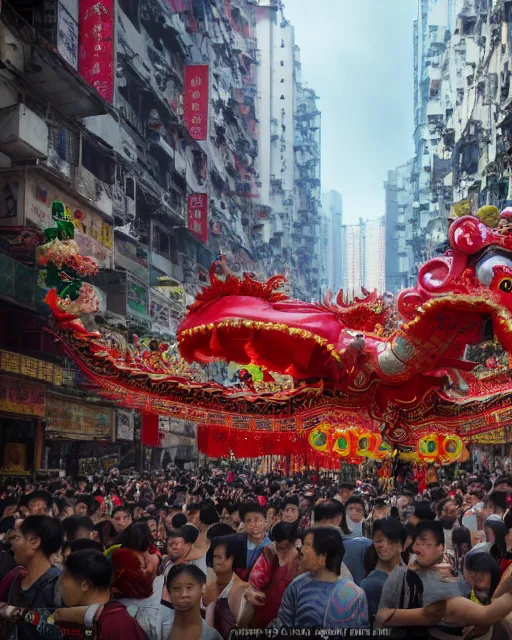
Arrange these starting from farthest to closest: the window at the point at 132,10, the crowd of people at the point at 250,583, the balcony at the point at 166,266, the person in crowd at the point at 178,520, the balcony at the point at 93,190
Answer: the balcony at the point at 166,266, the window at the point at 132,10, the balcony at the point at 93,190, the person in crowd at the point at 178,520, the crowd of people at the point at 250,583

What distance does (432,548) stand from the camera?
4.95m

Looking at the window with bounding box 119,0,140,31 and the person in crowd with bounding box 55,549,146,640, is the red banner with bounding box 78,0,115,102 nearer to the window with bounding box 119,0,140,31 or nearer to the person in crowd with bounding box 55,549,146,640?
the window with bounding box 119,0,140,31

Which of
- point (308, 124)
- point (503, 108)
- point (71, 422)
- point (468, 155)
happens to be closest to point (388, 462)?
point (71, 422)

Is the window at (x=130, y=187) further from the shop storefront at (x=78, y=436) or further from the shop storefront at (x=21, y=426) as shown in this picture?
the shop storefront at (x=21, y=426)

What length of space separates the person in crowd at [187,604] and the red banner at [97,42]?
1971 cm

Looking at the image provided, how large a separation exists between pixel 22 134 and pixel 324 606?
14748mm

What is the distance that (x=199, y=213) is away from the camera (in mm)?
38469

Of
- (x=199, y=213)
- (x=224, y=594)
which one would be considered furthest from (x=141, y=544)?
(x=199, y=213)

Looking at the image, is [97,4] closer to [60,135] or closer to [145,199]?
[60,135]

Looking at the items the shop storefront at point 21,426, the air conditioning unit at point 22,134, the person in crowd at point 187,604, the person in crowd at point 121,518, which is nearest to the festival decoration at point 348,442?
the person in crowd at point 121,518

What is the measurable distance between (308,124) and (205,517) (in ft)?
303

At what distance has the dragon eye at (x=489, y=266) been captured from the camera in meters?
6.70

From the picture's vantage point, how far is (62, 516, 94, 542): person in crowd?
6.64 meters

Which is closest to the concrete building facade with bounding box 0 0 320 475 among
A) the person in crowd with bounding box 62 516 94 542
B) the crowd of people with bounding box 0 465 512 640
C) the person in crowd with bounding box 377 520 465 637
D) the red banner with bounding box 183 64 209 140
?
the red banner with bounding box 183 64 209 140
